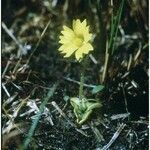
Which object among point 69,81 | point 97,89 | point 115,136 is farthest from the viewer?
point 69,81

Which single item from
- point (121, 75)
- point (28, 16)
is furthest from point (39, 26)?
point (121, 75)

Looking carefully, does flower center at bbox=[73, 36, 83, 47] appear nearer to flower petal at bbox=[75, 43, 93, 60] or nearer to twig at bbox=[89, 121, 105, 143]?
flower petal at bbox=[75, 43, 93, 60]

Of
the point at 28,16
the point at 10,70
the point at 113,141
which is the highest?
the point at 28,16

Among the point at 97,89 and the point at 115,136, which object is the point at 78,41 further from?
the point at 115,136

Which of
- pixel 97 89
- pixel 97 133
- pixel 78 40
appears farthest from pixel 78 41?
pixel 97 133

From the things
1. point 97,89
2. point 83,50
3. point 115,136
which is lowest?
point 115,136

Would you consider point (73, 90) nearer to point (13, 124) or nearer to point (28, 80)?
point (28, 80)

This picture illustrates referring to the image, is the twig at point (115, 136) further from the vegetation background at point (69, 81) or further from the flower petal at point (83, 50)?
the flower petal at point (83, 50)
